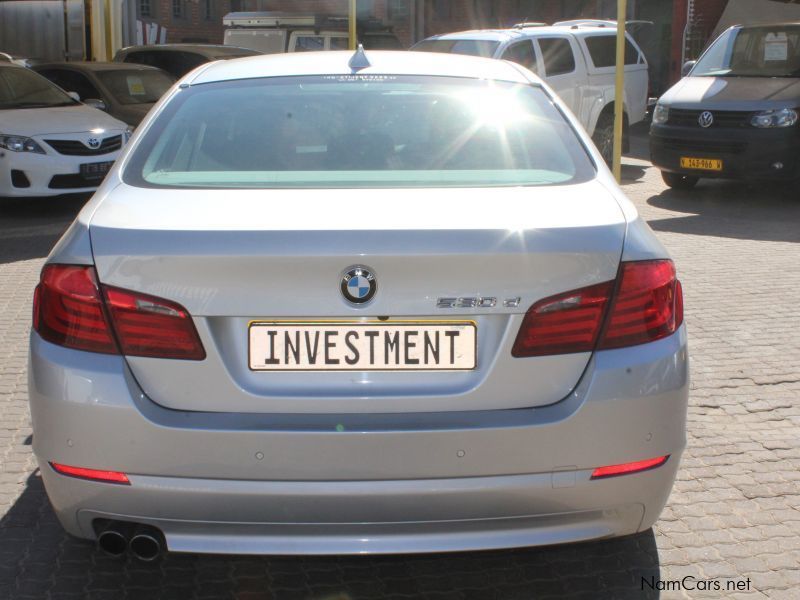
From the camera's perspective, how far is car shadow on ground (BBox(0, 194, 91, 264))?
966 centimetres

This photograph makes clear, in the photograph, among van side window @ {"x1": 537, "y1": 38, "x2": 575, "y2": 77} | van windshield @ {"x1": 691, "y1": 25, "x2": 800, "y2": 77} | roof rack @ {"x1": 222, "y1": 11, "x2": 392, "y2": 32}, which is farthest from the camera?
roof rack @ {"x1": 222, "y1": 11, "x2": 392, "y2": 32}

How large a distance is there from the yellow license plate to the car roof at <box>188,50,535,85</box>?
8708mm

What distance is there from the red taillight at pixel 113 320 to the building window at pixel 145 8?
38.9 m

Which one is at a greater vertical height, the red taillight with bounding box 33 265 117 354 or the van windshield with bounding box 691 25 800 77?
the van windshield with bounding box 691 25 800 77

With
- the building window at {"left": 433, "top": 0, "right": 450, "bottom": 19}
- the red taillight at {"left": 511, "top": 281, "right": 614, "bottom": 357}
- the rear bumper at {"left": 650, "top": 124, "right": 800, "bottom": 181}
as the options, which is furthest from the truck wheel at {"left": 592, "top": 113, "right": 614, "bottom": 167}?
the building window at {"left": 433, "top": 0, "right": 450, "bottom": 19}

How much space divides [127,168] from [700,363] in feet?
11.5

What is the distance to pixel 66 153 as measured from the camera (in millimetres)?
11742

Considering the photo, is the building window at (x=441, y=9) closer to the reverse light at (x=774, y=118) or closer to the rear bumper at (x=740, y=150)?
the rear bumper at (x=740, y=150)

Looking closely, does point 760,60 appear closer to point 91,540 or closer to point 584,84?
point 584,84

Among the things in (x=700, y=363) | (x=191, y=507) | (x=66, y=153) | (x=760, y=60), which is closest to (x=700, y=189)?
(x=760, y=60)

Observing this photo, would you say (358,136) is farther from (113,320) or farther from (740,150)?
(740,150)

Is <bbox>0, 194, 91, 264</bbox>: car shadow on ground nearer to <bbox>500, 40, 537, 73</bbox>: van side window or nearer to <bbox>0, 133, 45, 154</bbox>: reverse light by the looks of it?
<bbox>0, 133, 45, 154</bbox>: reverse light

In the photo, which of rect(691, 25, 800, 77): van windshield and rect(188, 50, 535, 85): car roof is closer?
rect(188, 50, 535, 85): car roof

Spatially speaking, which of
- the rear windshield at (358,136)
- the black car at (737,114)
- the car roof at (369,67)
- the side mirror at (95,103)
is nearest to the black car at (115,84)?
the side mirror at (95,103)
